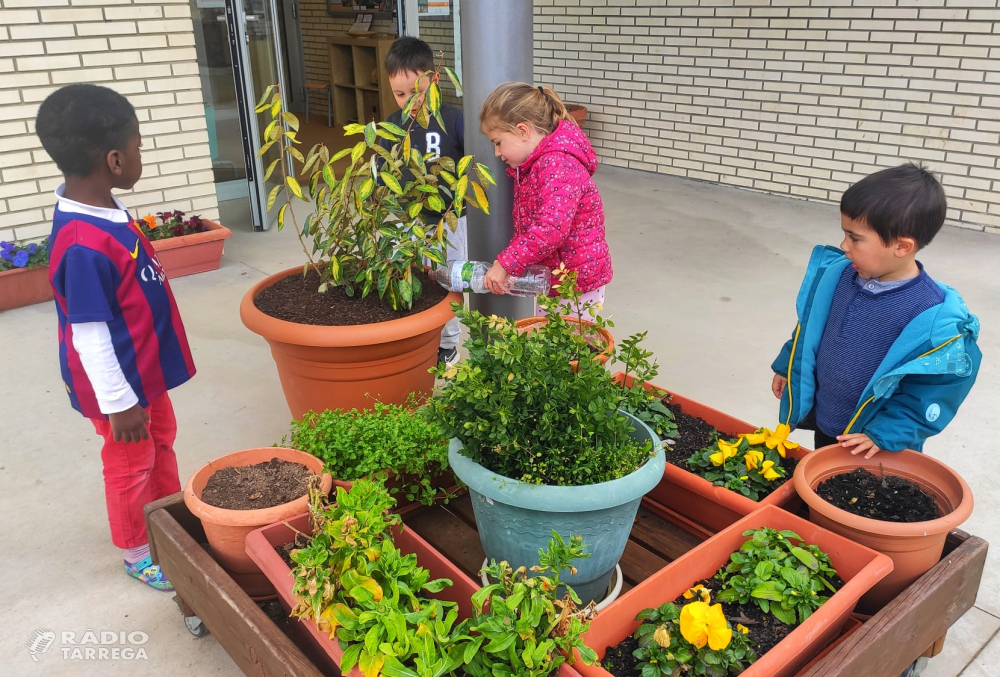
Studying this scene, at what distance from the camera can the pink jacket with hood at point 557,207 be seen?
254 cm

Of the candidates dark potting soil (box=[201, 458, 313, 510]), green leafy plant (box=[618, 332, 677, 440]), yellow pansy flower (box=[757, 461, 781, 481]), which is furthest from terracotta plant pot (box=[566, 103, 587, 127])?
dark potting soil (box=[201, 458, 313, 510])

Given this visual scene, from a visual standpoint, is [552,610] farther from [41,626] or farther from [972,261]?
[972,261]

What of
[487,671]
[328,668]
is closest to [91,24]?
[328,668]

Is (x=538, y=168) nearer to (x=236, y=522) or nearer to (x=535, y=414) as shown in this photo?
(x=535, y=414)

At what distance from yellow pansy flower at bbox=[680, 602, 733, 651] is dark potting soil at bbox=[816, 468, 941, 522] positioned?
577mm

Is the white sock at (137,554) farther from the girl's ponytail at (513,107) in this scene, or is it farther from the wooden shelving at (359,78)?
the wooden shelving at (359,78)

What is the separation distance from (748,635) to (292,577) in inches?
38.0

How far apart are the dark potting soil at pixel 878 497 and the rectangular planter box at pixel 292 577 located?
0.93 metres

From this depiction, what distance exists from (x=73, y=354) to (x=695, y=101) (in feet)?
20.3

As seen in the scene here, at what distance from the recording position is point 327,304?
2648 millimetres

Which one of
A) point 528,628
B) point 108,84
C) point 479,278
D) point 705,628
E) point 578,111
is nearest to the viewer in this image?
point 528,628

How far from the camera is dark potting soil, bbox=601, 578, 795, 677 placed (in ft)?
5.21

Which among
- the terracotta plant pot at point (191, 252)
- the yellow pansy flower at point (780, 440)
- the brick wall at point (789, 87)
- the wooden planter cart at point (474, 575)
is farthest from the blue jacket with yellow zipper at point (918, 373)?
the brick wall at point (789, 87)

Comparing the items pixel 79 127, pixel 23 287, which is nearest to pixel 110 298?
pixel 79 127
